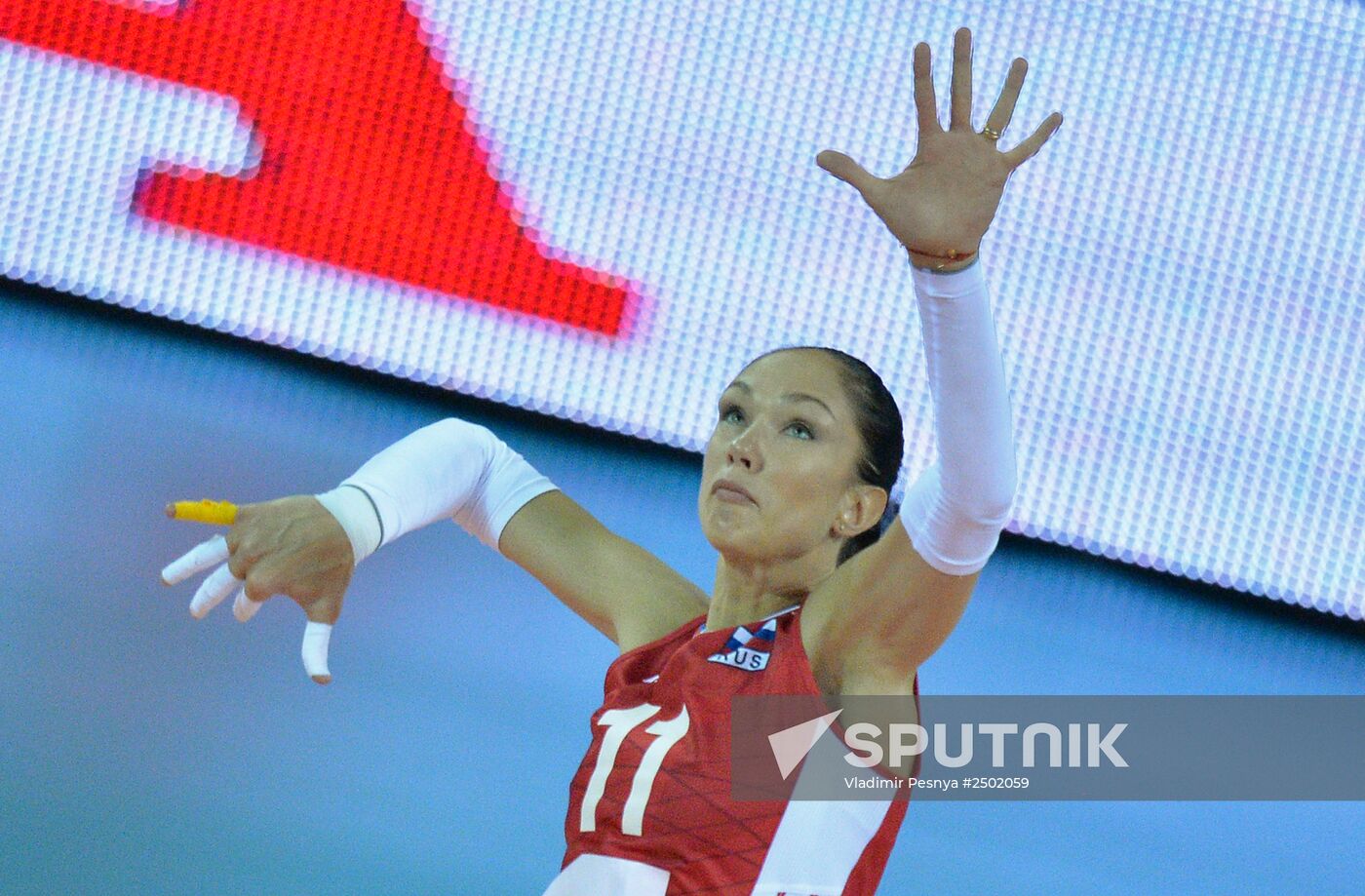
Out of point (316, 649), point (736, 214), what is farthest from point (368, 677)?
point (736, 214)

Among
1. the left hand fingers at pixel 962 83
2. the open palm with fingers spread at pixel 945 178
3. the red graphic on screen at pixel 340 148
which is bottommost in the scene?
the open palm with fingers spread at pixel 945 178

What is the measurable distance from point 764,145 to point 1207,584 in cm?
148

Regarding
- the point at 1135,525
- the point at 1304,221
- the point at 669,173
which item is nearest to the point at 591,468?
the point at 669,173

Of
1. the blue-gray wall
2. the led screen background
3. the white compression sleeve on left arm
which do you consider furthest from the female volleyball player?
the led screen background

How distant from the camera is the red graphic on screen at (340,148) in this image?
383 centimetres

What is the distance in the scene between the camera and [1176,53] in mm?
3689

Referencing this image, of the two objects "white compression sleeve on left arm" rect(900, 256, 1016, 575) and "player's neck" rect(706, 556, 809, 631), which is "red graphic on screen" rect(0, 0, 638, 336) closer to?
"player's neck" rect(706, 556, 809, 631)

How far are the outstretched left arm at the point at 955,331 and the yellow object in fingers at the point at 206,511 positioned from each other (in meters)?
0.56

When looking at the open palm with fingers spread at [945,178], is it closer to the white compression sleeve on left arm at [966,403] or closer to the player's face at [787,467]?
the white compression sleeve on left arm at [966,403]

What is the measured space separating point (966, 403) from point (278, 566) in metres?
0.59

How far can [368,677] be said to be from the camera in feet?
7.91

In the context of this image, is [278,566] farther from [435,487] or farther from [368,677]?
[368,677]

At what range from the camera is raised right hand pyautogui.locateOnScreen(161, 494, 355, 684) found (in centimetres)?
135

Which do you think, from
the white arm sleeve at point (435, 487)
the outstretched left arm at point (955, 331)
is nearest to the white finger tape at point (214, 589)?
the white arm sleeve at point (435, 487)
